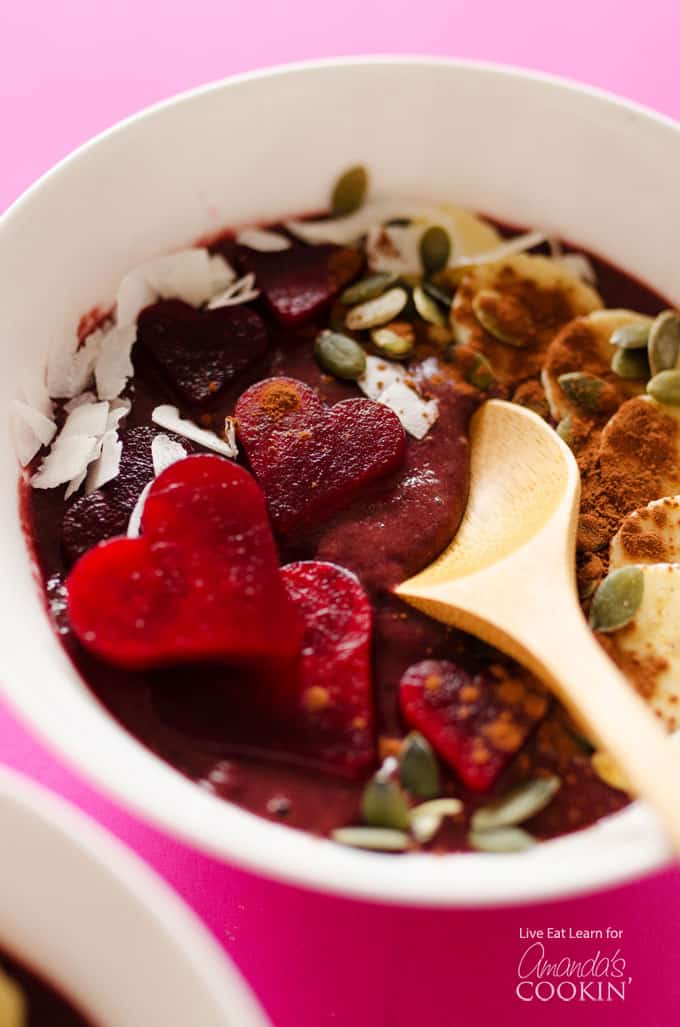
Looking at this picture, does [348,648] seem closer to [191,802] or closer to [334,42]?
[191,802]

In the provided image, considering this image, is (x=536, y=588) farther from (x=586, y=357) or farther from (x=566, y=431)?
(x=586, y=357)

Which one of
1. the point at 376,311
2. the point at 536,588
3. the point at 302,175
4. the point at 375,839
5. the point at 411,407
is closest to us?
the point at 375,839

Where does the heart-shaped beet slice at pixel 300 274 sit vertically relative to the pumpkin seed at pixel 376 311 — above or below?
above

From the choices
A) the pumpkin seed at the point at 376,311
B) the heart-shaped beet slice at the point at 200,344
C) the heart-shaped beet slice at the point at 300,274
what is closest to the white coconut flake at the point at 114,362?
→ the heart-shaped beet slice at the point at 200,344

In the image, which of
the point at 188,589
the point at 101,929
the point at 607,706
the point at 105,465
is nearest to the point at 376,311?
the point at 105,465

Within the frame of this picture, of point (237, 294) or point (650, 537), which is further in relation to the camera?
point (237, 294)

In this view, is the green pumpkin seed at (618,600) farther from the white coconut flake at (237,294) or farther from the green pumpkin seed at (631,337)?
the white coconut flake at (237,294)

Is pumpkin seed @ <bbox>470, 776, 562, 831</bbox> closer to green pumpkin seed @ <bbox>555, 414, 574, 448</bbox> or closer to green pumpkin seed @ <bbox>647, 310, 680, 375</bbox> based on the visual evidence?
green pumpkin seed @ <bbox>555, 414, 574, 448</bbox>
